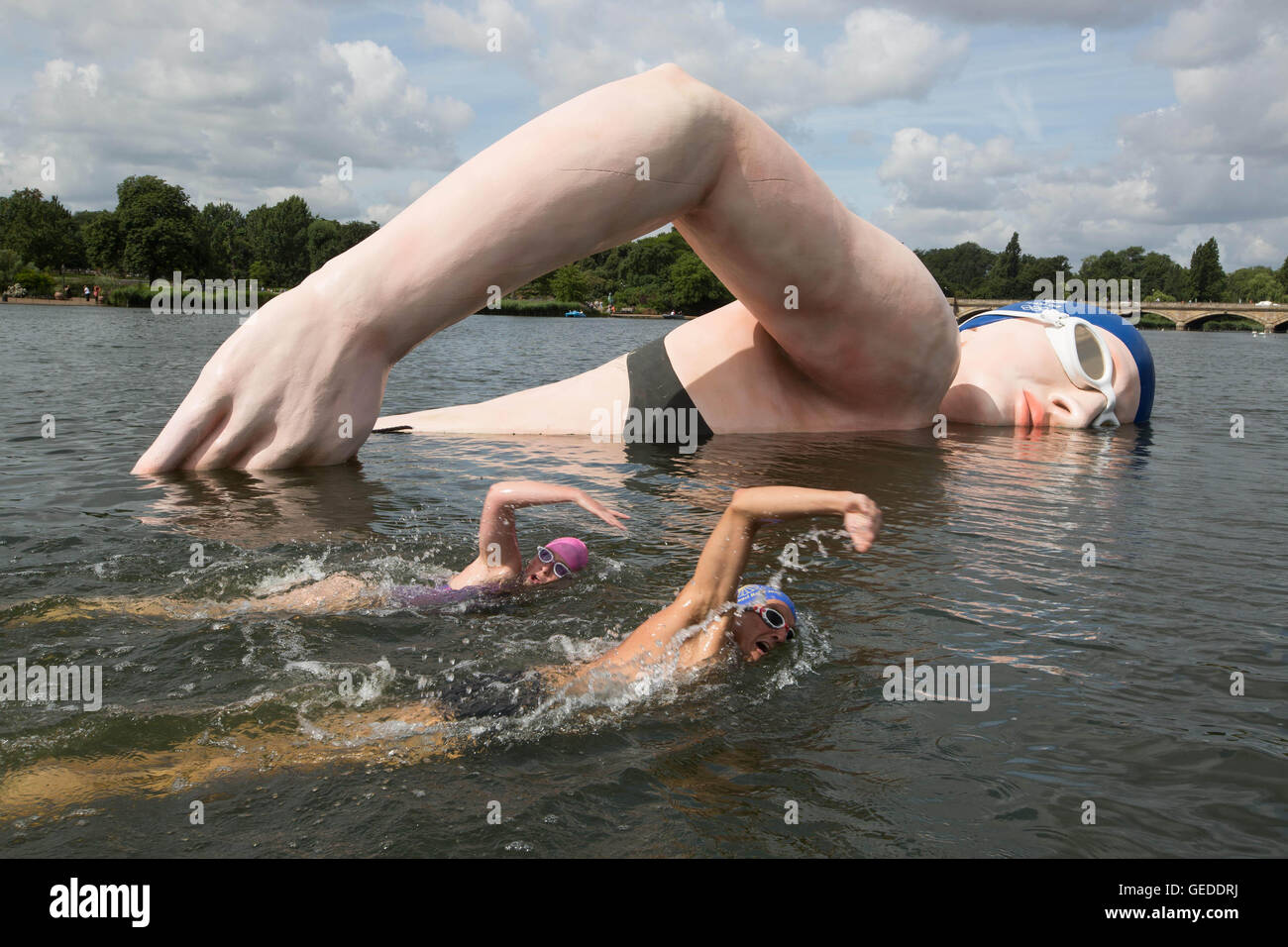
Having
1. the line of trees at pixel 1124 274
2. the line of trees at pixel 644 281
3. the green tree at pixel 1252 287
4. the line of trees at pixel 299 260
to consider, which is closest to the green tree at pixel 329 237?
the line of trees at pixel 299 260

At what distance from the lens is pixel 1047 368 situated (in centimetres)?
1112

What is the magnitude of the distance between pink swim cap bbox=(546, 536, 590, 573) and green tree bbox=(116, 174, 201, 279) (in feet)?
290

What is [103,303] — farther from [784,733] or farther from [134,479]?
[784,733]

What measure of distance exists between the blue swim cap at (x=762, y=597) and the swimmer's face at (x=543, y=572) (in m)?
1.17

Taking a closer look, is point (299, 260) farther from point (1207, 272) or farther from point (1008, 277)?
point (1207, 272)

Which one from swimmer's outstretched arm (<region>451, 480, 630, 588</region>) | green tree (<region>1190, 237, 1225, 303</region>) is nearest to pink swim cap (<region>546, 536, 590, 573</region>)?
swimmer's outstretched arm (<region>451, 480, 630, 588</region>)

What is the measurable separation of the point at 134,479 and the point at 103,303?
237 feet

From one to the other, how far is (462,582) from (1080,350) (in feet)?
27.8

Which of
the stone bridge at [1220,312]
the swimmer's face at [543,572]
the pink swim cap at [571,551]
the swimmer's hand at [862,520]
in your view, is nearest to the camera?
the swimmer's hand at [862,520]

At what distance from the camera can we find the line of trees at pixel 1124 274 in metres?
122

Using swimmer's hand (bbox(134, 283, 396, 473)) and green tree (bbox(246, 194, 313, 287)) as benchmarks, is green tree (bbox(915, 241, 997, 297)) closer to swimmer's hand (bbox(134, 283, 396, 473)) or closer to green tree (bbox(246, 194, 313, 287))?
green tree (bbox(246, 194, 313, 287))

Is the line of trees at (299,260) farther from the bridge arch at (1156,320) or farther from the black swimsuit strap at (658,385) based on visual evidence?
the black swimsuit strap at (658,385)

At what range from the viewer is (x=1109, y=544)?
6.37 meters

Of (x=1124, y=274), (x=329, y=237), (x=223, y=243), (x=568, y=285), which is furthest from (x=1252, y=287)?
(x=223, y=243)
